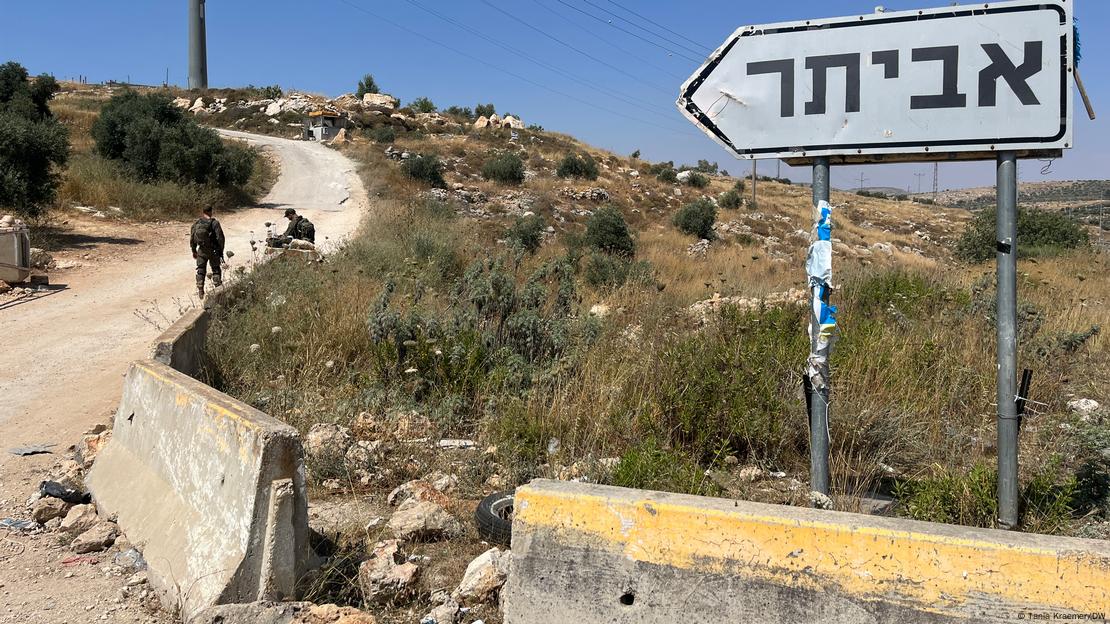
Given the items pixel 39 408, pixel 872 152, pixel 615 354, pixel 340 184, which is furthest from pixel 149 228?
pixel 872 152

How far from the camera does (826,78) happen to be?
10.1 ft

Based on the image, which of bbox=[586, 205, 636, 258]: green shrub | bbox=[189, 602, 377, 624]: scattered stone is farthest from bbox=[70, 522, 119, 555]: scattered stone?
bbox=[586, 205, 636, 258]: green shrub

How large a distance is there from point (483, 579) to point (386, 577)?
424 millimetres

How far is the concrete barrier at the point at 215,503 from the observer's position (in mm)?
3078

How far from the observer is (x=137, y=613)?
3338mm

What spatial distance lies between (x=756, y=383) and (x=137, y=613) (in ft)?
11.3

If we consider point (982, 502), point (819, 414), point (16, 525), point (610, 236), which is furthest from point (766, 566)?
point (610, 236)

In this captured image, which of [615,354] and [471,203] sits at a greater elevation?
[471,203]

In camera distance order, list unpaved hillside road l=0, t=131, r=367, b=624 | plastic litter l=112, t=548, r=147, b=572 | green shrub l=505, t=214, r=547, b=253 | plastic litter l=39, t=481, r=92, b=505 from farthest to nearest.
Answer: green shrub l=505, t=214, r=547, b=253 < plastic litter l=39, t=481, r=92, b=505 < plastic litter l=112, t=548, r=147, b=572 < unpaved hillside road l=0, t=131, r=367, b=624

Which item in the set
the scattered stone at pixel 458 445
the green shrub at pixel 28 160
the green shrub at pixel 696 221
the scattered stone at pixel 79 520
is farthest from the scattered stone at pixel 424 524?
the green shrub at pixel 696 221

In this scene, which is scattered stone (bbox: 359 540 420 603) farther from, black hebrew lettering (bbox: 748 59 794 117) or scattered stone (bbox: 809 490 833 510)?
black hebrew lettering (bbox: 748 59 794 117)

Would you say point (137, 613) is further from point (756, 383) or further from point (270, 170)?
point (270, 170)

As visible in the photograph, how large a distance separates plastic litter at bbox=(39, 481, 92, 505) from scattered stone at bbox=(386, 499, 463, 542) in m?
2.02

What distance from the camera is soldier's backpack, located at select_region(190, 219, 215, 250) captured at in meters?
11.1
